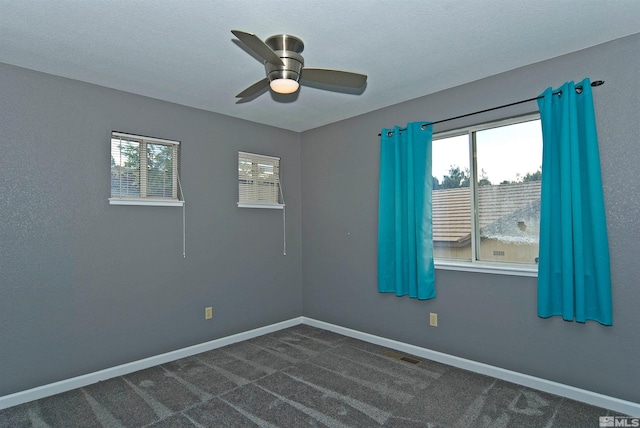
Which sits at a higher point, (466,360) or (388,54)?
(388,54)

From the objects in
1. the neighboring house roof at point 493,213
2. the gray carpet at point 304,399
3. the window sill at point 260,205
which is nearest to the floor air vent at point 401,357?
the gray carpet at point 304,399

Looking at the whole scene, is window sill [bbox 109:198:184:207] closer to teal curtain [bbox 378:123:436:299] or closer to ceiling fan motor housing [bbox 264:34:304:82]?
ceiling fan motor housing [bbox 264:34:304:82]

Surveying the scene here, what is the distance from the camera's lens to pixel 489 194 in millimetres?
3088

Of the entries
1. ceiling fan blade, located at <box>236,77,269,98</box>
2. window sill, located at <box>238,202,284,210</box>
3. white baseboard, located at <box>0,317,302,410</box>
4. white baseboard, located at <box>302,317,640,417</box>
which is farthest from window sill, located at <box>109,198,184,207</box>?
white baseboard, located at <box>302,317,640,417</box>

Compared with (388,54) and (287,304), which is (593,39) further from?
(287,304)

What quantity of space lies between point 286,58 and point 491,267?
2235 mm

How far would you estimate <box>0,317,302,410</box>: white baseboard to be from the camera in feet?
8.62

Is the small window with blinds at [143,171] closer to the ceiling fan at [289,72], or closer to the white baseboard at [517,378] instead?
the ceiling fan at [289,72]

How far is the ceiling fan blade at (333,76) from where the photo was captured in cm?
221

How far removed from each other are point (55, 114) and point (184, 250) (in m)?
1.51

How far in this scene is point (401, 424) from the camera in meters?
2.30

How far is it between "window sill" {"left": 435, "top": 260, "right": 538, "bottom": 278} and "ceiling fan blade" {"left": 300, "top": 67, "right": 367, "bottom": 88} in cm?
180

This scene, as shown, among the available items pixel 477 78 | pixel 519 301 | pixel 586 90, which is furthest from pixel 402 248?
pixel 586 90
